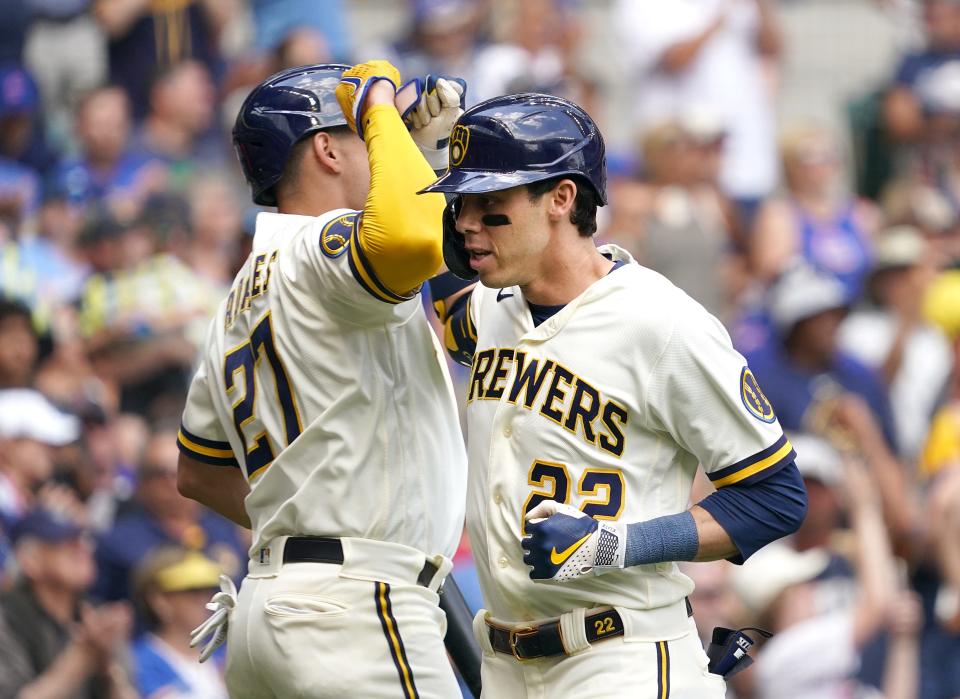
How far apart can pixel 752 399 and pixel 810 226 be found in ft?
22.6

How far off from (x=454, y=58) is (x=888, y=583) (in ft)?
18.0

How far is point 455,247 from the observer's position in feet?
14.5

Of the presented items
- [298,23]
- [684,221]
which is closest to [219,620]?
[684,221]

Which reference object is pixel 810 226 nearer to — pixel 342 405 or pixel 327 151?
pixel 327 151

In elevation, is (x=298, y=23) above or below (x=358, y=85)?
below

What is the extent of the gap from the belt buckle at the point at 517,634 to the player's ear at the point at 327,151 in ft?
4.21

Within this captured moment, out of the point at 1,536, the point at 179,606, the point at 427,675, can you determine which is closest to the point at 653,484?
the point at 427,675

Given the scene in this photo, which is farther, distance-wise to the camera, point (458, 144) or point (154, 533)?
point (154, 533)

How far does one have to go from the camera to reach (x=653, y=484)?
407 centimetres

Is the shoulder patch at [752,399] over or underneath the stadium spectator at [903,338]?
over

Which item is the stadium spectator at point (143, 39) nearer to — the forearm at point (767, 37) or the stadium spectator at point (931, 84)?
the forearm at point (767, 37)

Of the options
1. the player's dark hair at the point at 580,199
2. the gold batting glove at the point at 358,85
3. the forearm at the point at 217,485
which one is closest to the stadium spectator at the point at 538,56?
the forearm at the point at 217,485

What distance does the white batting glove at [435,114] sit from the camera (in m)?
4.28

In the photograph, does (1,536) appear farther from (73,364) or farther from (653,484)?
(653,484)
